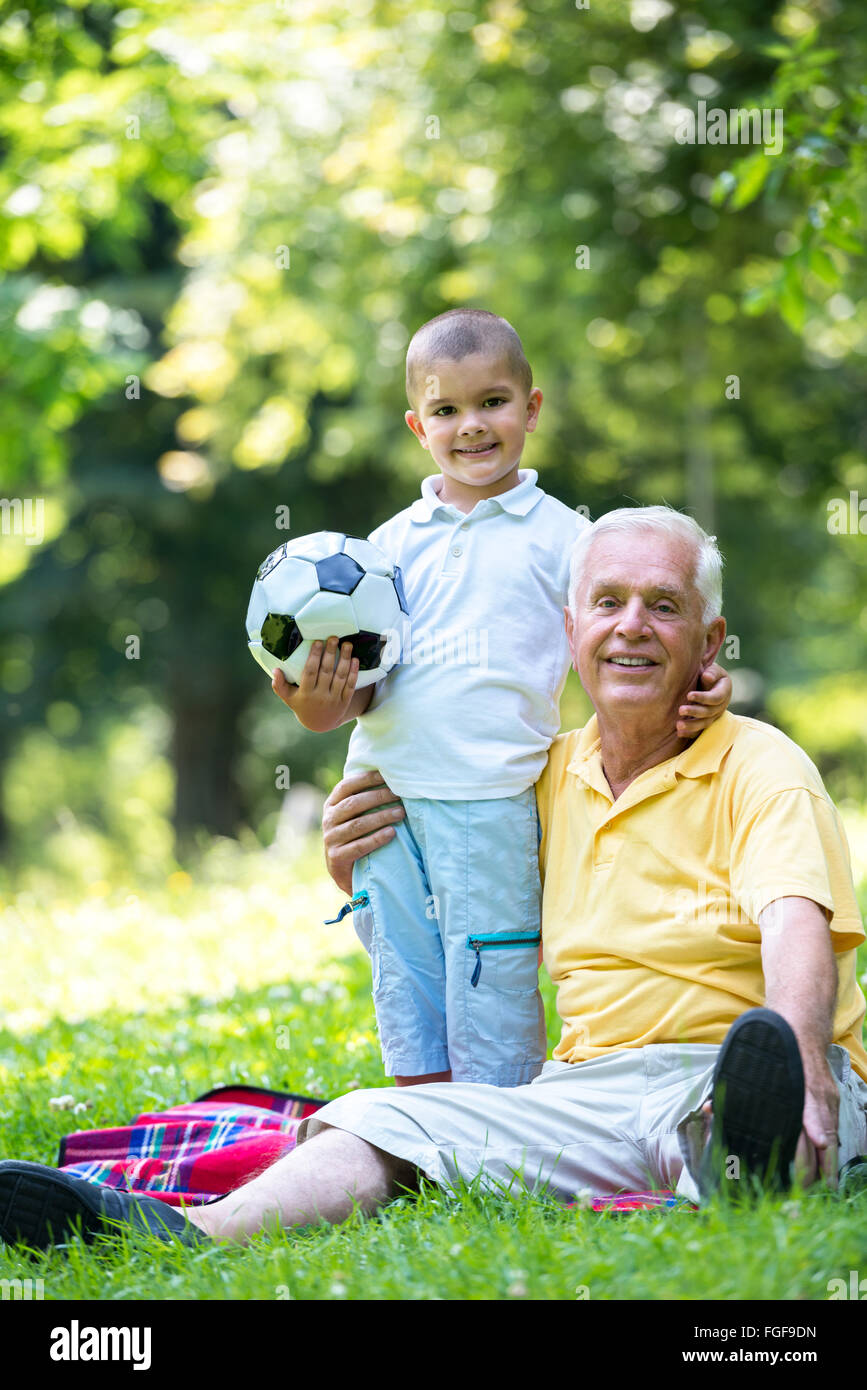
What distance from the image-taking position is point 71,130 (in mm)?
9617

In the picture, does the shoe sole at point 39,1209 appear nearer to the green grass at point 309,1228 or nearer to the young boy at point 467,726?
the green grass at point 309,1228

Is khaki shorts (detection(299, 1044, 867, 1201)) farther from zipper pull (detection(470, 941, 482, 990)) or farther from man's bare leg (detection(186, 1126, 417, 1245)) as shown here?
zipper pull (detection(470, 941, 482, 990))

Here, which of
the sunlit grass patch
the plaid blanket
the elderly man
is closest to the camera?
the elderly man

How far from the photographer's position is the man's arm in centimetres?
266

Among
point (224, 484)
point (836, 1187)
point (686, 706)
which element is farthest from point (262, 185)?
point (836, 1187)

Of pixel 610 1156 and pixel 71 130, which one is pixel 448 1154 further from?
pixel 71 130

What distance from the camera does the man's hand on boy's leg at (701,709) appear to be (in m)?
3.25

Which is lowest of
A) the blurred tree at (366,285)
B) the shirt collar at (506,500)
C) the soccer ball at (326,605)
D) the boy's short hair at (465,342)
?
the soccer ball at (326,605)

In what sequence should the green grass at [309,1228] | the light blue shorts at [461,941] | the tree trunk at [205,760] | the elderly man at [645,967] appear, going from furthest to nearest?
the tree trunk at [205,760]
the light blue shorts at [461,941]
the elderly man at [645,967]
the green grass at [309,1228]

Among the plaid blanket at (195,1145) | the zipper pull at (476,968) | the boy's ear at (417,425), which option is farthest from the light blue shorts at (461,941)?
the boy's ear at (417,425)

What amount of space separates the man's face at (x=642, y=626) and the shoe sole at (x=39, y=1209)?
Answer: 1.59 meters

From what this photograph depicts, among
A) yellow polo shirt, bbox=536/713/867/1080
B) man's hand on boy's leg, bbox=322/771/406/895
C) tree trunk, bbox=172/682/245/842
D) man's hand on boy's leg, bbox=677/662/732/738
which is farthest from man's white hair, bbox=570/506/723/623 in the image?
tree trunk, bbox=172/682/245/842

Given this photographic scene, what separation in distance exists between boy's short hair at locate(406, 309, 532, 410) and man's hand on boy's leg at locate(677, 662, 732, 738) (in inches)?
36.9

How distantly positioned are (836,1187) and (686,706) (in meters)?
1.09
